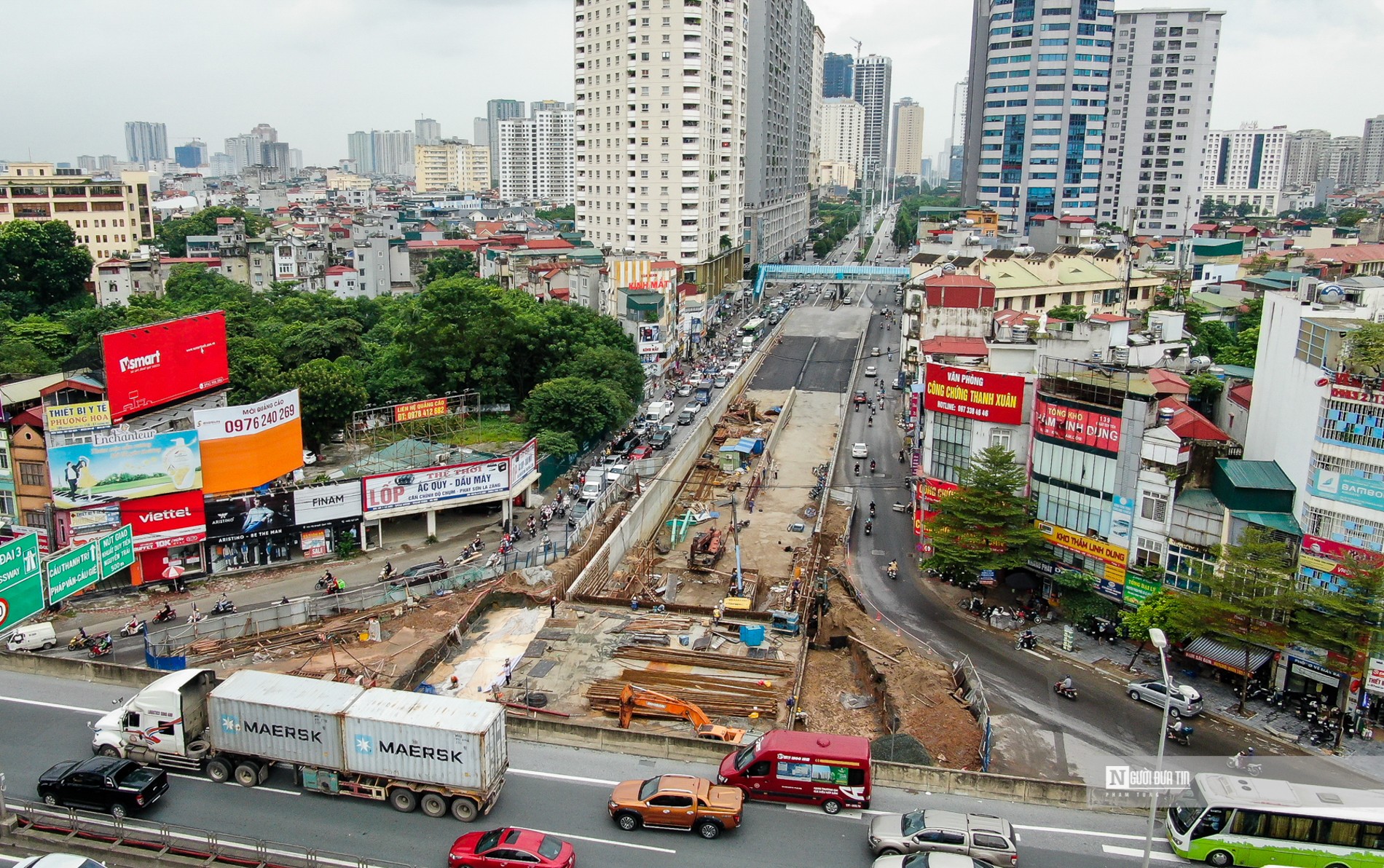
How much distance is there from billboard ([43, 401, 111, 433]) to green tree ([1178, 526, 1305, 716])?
134 feet

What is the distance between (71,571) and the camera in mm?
30531

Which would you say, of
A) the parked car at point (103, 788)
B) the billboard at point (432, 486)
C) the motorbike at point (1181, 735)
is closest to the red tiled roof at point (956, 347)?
the billboard at point (432, 486)

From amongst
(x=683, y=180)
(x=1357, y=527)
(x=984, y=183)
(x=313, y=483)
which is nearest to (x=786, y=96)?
(x=984, y=183)

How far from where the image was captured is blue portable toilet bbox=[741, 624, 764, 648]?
3319cm

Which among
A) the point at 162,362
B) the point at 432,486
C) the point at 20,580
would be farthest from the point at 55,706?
the point at 432,486

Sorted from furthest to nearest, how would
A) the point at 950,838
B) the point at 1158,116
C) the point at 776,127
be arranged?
the point at 1158,116
the point at 776,127
the point at 950,838

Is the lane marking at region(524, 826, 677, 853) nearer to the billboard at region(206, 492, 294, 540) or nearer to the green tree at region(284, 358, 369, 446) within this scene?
the billboard at region(206, 492, 294, 540)

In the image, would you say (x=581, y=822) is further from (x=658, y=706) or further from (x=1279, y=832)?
(x=1279, y=832)

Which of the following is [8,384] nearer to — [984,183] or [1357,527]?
[1357,527]

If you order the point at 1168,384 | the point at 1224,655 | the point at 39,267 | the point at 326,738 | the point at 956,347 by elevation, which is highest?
the point at 39,267

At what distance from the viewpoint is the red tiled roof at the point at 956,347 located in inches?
2051

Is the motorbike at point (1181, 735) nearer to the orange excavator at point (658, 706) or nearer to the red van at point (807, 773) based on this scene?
the orange excavator at point (658, 706)

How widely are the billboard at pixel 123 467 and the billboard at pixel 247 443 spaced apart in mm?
731

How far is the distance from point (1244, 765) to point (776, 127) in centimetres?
12764
